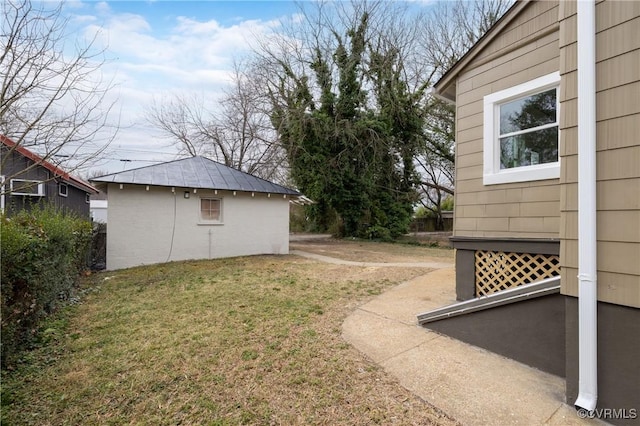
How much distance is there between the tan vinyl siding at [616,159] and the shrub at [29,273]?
5017 mm

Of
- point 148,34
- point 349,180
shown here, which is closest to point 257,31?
point 349,180

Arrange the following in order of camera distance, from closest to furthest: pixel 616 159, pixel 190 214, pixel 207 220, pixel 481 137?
pixel 616 159 < pixel 481 137 < pixel 190 214 < pixel 207 220

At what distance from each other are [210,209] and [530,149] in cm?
917

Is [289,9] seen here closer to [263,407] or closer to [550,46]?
[550,46]

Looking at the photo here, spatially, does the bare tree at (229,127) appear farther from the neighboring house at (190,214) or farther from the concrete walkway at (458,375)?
the concrete walkway at (458,375)

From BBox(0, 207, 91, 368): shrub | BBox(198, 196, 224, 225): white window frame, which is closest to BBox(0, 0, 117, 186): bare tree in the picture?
BBox(0, 207, 91, 368): shrub

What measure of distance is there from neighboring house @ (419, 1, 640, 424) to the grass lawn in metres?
1.35

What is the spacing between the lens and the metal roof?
963 cm

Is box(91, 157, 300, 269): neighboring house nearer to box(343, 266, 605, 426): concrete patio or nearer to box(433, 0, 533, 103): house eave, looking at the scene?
box(433, 0, 533, 103): house eave

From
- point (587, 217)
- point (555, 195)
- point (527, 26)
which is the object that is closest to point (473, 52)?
point (527, 26)

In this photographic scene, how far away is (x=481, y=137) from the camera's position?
5090mm

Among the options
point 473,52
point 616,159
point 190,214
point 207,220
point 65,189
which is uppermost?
point 473,52

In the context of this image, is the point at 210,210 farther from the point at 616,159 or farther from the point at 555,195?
the point at 616,159

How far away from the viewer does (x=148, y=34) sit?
22.2 ft
